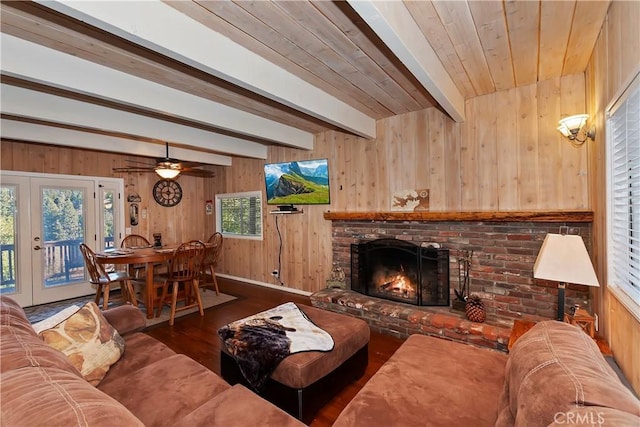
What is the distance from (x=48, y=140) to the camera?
11.3 feet

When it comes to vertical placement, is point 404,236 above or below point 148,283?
above

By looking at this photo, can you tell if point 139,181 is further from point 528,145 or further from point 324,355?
point 528,145

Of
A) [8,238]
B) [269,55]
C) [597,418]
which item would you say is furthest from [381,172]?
[8,238]

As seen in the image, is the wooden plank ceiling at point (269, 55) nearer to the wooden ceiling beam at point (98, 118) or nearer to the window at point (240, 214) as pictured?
the wooden ceiling beam at point (98, 118)

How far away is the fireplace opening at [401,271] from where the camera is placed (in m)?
3.25

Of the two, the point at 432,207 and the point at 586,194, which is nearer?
the point at 586,194

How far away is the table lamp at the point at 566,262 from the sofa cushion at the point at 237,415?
161 centimetres

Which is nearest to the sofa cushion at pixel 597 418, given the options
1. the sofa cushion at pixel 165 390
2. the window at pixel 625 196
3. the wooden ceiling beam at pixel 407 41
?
the window at pixel 625 196

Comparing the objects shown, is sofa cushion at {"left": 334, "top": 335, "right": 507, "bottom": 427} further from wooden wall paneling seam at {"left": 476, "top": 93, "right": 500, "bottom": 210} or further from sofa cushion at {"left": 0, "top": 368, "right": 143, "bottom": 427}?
wooden wall paneling seam at {"left": 476, "top": 93, "right": 500, "bottom": 210}

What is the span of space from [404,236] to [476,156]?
118 cm

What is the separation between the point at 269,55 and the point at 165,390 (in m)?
2.24

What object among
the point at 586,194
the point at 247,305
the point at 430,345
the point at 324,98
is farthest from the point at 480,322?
the point at 247,305

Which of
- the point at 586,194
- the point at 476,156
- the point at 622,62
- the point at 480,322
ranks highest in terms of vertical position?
the point at 622,62

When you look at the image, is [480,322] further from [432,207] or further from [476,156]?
[476,156]
